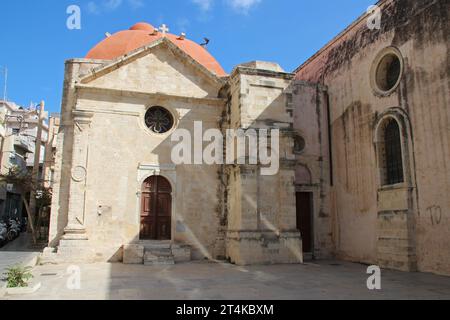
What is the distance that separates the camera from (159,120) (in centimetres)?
1326

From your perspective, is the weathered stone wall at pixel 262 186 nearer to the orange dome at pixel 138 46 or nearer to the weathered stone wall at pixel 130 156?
the weathered stone wall at pixel 130 156

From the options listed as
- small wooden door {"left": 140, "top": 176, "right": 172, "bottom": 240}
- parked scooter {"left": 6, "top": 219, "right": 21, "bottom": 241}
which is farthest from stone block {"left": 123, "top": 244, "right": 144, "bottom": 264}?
parked scooter {"left": 6, "top": 219, "right": 21, "bottom": 241}

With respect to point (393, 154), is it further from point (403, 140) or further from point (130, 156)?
point (130, 156)

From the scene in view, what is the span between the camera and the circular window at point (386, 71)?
1177 cm

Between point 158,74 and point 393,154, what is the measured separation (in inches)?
314

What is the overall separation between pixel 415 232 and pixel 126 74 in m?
9.98

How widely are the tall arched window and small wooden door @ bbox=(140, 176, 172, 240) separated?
22.6ft

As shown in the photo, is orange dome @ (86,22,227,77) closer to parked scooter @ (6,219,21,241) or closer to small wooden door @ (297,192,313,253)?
small wooden door @ (297,192,313,253)

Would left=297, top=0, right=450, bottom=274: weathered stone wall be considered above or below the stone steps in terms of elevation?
above

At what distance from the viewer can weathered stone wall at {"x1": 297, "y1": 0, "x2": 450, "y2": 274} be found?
32.6ft

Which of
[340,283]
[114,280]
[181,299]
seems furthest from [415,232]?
[114,280]

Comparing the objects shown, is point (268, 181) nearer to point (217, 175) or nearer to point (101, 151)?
point (217, 175)

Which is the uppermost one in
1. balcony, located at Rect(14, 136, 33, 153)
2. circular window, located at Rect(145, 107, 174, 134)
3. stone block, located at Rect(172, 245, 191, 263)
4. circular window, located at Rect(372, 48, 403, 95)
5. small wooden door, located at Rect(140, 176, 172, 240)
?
balcony, located at Rect(14, 136, 33, 153)

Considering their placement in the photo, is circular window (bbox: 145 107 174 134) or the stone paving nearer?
the stone paving
